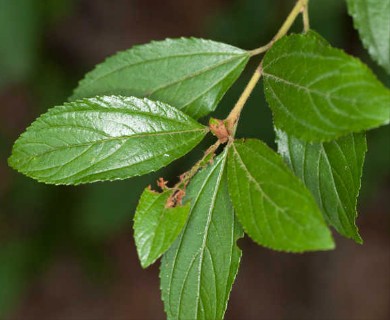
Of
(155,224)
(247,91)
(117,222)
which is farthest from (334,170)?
(117,222)

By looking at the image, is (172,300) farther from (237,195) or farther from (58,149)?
(58,149)

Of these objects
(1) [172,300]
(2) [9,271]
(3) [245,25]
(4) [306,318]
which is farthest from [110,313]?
(1) [172,300]

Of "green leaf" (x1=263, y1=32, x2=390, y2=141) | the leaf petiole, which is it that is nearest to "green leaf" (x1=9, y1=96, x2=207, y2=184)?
the leaf petiole

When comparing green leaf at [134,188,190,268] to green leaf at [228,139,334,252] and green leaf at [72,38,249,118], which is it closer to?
green leaf at [228,139,334,252]

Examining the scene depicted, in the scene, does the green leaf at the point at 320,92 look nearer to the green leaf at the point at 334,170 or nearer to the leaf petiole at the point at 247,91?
the leaf petiole at the point at 247,91

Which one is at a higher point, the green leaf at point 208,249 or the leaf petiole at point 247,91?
the leaf petiole at point 247,91

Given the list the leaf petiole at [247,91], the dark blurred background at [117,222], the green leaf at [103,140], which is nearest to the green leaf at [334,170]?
the leaf petiole at [247,91]
